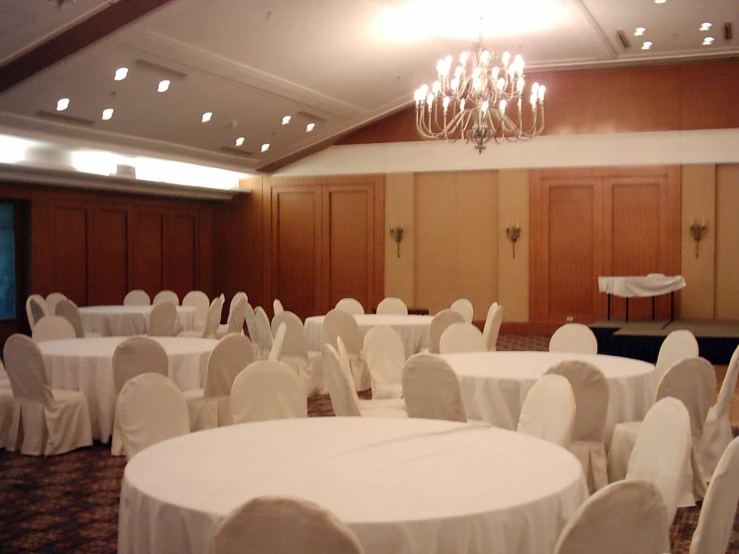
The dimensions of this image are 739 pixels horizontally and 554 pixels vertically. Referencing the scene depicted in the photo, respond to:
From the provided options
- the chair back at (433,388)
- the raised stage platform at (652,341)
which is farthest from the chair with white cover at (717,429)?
the raised stage platform at (652,341)

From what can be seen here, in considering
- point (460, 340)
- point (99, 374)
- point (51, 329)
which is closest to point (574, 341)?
point (460, 340)

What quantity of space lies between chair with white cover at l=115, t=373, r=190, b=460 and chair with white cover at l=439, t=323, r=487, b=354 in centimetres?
331

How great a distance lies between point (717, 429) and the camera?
5590 mm

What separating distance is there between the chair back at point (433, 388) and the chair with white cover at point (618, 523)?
94.4 inches

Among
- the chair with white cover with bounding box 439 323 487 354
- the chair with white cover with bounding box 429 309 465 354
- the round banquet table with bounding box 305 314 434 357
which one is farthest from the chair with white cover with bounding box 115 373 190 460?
the round banquet table with bounding box 305 314 434 357

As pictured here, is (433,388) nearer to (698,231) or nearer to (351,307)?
(351,307)

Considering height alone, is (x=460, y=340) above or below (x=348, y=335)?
above

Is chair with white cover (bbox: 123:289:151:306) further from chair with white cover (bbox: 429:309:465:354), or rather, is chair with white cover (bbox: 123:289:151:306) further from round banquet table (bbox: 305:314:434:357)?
chair with white cover (bbox: 429:309:465:354)

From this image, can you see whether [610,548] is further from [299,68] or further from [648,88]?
[648,88]

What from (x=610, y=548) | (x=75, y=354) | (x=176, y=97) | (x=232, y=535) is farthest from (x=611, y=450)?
(x=176, y=97)

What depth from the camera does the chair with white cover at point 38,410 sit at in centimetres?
630

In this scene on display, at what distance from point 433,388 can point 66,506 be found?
2.34m

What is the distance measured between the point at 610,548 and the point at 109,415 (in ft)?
17.0

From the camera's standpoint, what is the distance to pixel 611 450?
518 cm
